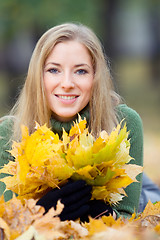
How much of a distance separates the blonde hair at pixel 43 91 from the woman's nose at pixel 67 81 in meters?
0.21

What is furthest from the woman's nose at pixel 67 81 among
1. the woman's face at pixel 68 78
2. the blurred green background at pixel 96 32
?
the blurred green background at pixel 96 32

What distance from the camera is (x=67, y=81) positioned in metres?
2.26

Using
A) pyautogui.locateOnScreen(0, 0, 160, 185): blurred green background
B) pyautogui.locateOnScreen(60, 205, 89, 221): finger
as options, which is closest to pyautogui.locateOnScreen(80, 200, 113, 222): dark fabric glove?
pyautogui.locateOnScreen(60, 205, 89, 221): finger

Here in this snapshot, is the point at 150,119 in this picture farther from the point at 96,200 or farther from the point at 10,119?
the point at 96,200

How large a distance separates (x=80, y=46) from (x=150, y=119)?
9287 mm

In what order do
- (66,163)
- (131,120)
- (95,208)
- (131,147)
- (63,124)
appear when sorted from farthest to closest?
(131,120) → (131,147) → (63,124) → (95,208) → (66,163)

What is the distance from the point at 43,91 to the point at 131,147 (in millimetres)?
676

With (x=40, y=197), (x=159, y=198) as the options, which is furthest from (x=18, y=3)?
(x=40, y=197)

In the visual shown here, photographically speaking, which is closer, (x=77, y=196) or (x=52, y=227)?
(x=52, y=227)

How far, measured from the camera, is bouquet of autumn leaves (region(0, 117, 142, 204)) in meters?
1.53

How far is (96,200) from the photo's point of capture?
5.57 ft

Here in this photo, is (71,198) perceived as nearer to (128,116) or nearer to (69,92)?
(69,92)

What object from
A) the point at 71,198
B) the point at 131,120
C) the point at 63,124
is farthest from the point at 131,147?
the point at 71,198

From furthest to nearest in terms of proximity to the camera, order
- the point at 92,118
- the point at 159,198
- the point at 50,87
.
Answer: the point at 159,198 → the point at 92,118 → the point at 50,87
